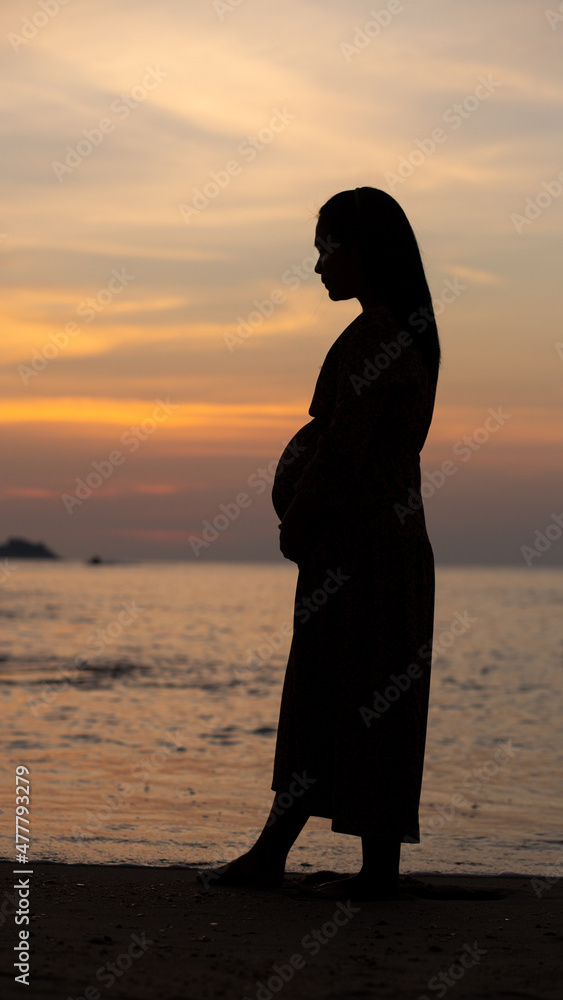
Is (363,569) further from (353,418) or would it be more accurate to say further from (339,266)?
(339,266)

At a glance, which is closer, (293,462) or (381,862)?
(381,862)

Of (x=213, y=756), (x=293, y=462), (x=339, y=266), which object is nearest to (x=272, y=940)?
(x=293, y=462)

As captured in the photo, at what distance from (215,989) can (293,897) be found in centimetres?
105

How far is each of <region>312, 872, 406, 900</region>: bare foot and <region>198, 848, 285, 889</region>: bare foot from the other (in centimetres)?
14

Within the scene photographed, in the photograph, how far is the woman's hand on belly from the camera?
3191mm

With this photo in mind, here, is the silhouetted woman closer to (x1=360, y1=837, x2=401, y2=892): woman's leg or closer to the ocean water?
(x1=360, y1=837, x2=401, y2=892): woman's leg

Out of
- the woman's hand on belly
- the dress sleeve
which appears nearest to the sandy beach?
the woman's hand on belly

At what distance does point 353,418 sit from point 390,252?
1.97 feet

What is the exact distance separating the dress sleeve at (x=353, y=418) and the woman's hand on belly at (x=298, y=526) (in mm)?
34

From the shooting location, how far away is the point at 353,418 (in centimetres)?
316

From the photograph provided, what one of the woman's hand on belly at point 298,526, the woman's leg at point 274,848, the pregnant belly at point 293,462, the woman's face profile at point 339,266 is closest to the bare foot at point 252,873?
the woman's leg at point 274,848

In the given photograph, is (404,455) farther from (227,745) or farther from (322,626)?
(227,745)

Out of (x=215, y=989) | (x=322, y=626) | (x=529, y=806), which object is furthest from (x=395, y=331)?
(x=529, y=806)

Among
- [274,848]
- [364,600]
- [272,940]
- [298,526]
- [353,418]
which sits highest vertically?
[353,418]
